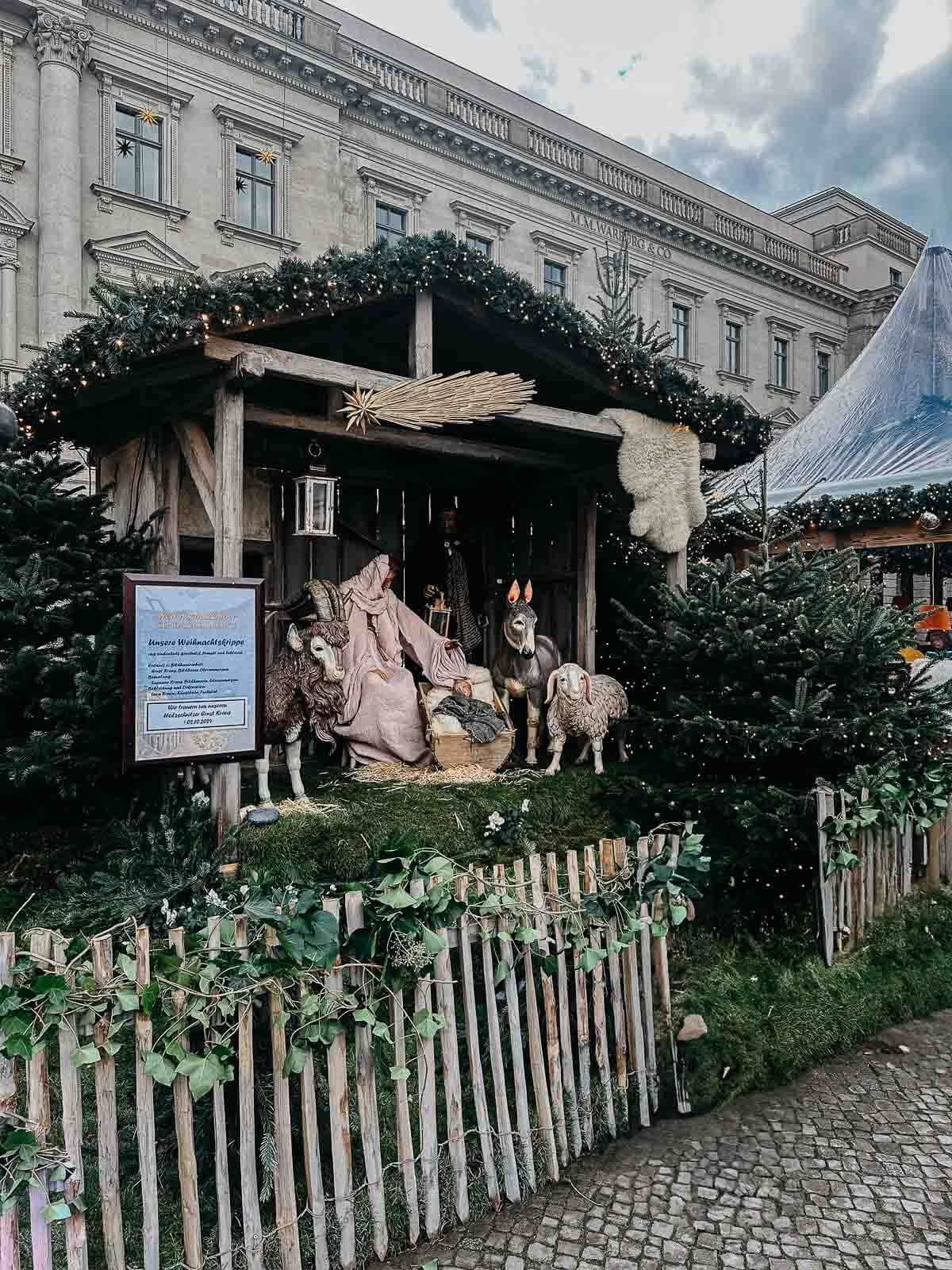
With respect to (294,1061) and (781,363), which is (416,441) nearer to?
(294,1061)

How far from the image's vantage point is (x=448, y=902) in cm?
346

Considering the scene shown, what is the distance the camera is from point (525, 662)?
8.14m

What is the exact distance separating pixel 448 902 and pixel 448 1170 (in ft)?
3.76

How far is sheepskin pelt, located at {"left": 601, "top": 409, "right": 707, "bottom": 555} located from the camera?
799 centimetres

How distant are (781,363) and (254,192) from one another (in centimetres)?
2021

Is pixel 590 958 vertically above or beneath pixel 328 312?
beneath

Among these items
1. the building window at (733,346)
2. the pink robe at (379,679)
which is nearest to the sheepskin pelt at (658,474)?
the pink robe at (379,679)

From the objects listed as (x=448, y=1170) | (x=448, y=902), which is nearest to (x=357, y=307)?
(x=448, y=902)

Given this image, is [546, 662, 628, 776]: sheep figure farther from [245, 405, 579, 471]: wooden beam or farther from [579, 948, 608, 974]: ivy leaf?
[579, 948, 608, 974]: ivy leaf

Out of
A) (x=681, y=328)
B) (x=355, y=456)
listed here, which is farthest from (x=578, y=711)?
(x=681, y=328)

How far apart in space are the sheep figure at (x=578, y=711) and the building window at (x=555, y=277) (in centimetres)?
1949

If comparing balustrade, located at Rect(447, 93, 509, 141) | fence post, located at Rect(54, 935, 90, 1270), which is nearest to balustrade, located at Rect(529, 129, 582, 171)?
balustrade, located at Rect(447, 93, 509, 141)

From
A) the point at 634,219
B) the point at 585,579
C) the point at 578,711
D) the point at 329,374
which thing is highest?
the point at 634,219

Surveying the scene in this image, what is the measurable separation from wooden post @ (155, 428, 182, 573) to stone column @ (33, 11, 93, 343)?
10266 millimetres
